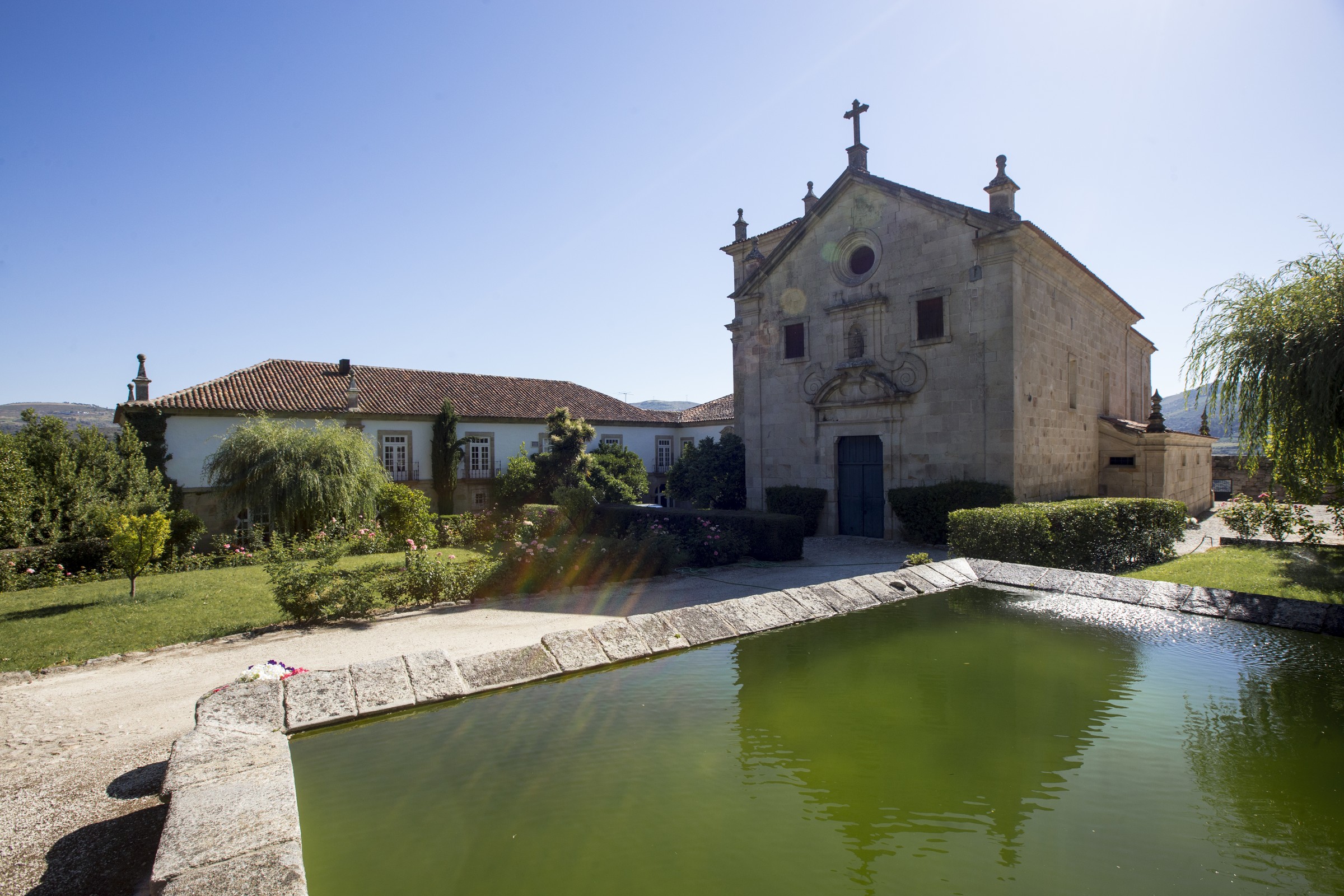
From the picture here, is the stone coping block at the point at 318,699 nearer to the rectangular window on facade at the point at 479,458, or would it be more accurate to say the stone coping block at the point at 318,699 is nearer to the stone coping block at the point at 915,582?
the stone coping block at the point at 915,582

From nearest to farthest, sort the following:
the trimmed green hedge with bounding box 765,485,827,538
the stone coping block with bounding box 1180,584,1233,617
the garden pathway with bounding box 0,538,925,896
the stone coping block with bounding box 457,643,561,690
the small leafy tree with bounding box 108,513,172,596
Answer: the garden pathway with bounding box 0,538,925,896 < the stone coping block with bounding box 457,643,561,690 < the stone coping block with bounding box 1180,584,1233,617 < the small leafy tree with bounding box 108,513,172,596 < the trimmed green hedge with bounding box 765,485,827,538

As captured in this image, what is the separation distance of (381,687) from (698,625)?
2.30m

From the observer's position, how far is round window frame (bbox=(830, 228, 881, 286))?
604 inches

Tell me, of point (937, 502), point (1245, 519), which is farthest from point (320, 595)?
point (1245, 519)

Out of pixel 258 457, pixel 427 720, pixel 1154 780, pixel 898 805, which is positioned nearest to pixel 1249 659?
pixel 1154 780

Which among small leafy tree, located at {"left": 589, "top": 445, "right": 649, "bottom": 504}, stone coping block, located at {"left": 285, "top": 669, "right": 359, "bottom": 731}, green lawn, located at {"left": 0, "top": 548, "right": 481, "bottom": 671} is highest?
small leafy tree, located at {"left": 589, "top": 445, "right": 649, "bottom": 504}

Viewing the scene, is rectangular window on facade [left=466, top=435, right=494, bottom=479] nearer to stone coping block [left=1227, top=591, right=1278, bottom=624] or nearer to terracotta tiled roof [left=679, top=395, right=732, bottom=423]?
terracotta tiled roof [left=679, top=395, right=732, bottom=423]

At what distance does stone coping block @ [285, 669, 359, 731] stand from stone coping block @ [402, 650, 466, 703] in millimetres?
333

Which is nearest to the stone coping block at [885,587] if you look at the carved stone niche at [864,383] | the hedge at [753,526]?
the hedge at [753,526]

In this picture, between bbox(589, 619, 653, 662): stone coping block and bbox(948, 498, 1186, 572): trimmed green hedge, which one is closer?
bbox(589, 619, 653, 662): stone coping block

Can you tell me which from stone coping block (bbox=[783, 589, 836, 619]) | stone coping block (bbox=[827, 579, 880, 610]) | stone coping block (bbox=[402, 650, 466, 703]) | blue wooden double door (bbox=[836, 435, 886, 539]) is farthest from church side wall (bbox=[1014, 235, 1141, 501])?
stone coping block (bbox=[402, 650, 466, 703])

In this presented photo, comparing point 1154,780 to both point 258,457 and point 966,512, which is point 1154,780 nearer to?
point 966,512

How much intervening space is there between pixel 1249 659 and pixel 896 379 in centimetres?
1104

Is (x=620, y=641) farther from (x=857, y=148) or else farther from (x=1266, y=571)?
(x=857, y=148)
